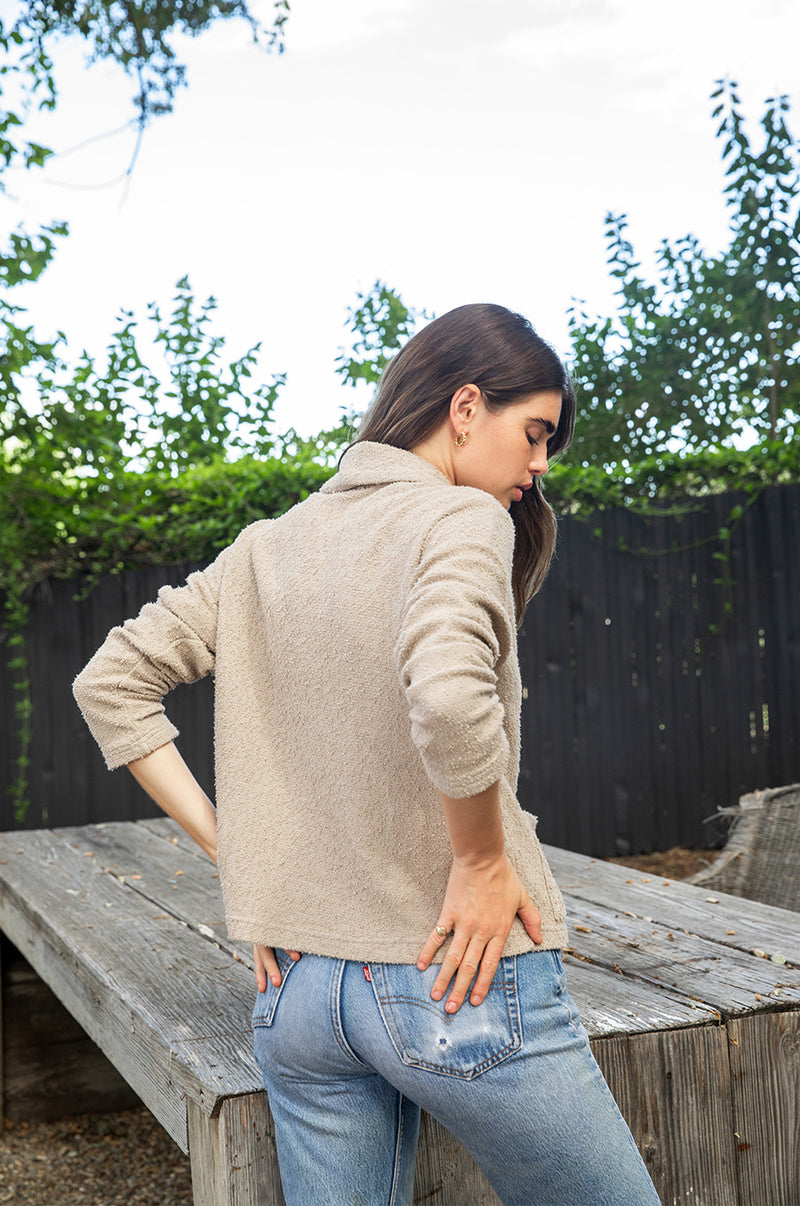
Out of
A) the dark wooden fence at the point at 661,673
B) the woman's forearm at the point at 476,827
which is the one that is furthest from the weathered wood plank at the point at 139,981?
the dark wooden fence at the point at 661,673

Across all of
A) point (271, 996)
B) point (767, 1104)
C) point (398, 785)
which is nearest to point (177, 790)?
point (271, 996)

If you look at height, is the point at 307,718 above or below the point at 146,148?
below

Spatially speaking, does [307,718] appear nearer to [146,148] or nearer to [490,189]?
[146,148]

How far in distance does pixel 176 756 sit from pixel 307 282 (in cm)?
498

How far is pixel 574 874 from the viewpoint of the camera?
2723 millimetres

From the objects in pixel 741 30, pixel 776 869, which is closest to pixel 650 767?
pixel 776 869

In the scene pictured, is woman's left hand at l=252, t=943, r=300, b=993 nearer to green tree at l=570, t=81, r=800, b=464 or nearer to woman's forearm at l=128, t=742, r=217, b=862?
woman's forearm at l=128, t=742, r=217, b=862

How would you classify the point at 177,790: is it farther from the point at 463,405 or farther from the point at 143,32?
the point at 143,32

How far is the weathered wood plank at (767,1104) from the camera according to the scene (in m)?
1.52

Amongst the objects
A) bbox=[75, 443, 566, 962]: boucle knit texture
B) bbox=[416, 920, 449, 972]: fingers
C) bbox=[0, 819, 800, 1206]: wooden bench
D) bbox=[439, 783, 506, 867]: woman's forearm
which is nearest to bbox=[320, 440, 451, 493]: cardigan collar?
bbox=[75, 443, 566, 962]: boucle knit texture

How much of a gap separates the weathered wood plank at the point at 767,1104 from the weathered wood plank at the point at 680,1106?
2cm

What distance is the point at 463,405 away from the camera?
1.21 metres

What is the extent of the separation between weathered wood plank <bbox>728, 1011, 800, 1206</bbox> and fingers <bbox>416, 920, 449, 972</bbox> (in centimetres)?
71

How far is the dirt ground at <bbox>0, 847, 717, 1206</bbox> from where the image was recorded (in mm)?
2893
